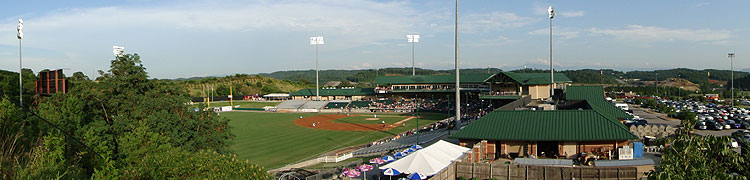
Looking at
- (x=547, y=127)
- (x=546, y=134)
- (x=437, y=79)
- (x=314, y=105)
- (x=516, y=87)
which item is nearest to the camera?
(x=546, y=134)

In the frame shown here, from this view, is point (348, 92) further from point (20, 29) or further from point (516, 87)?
point (20, 29)

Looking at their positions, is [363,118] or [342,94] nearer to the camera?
[363,118]

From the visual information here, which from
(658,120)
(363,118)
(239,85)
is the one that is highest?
(239,85)

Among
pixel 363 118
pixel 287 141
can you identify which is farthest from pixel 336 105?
pixel 287 141

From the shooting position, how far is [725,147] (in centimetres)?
873

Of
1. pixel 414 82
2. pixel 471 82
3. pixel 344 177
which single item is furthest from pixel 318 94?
pixel 344 177

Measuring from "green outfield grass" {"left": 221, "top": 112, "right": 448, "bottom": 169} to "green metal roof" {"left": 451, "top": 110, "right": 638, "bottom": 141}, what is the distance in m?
14.1

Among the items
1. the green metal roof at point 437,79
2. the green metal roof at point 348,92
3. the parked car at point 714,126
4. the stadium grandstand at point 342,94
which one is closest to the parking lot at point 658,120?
the parked car at point 714,126

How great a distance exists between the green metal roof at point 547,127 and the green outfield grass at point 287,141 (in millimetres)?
14101

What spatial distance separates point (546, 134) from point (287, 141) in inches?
1073

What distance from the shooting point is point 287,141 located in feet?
147

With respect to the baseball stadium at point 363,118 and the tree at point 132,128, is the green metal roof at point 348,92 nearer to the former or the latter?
the baseball stadium at point 363,118

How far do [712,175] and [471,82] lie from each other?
84.1m

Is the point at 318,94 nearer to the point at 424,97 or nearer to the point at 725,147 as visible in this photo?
the point at 424,97
